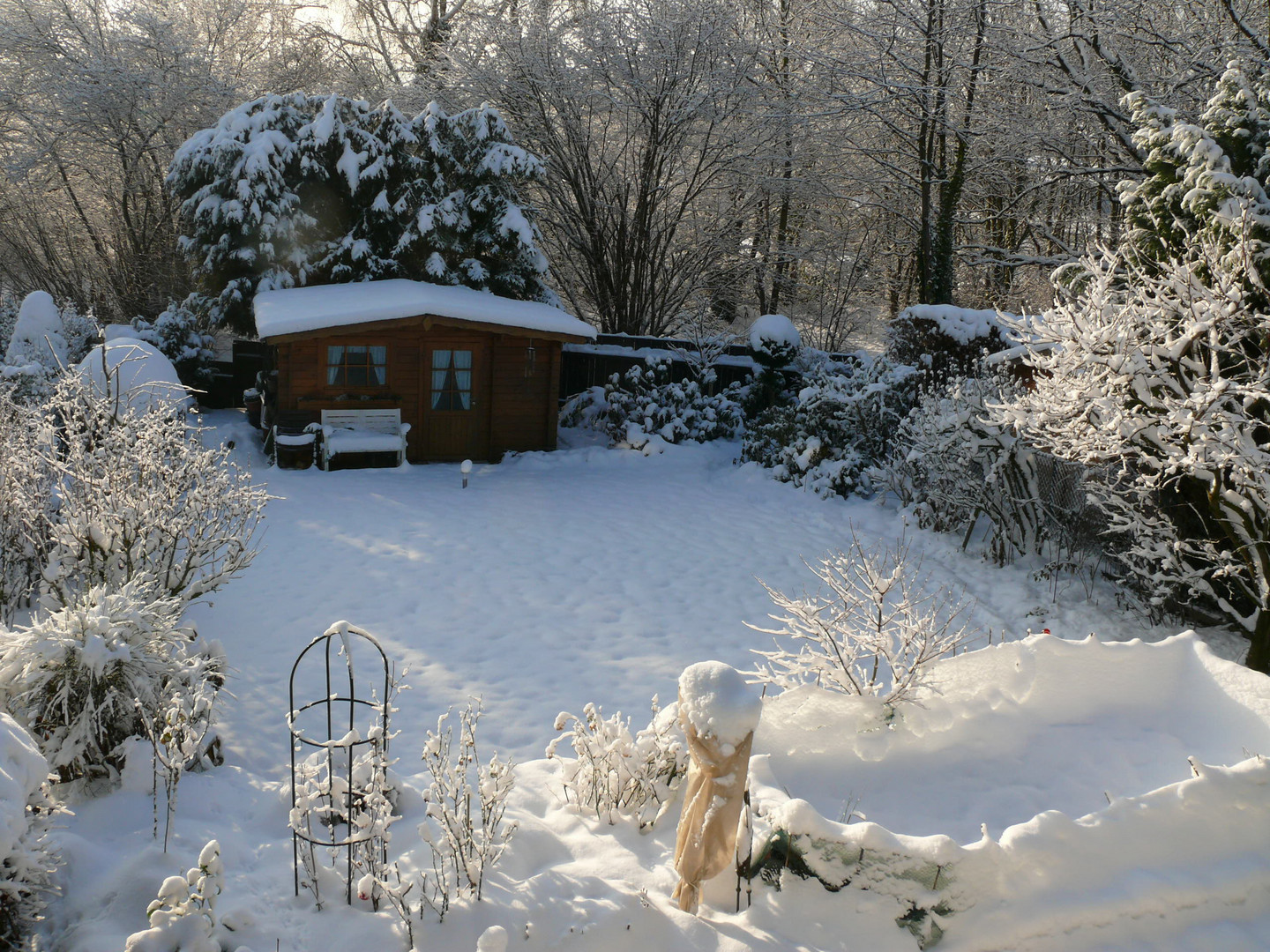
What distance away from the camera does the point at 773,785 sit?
4000mm

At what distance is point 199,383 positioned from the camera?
16172mm

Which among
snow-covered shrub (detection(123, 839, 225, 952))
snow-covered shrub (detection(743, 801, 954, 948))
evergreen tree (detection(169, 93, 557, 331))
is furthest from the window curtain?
snow-covered shrub (detection(743, 801, 954, 948))

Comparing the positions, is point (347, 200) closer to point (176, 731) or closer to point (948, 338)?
point (948, 338)

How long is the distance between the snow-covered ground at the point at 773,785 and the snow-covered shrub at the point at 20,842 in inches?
7.7

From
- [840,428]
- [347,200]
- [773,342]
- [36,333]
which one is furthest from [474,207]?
[840,428]

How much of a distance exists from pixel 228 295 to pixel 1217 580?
14.3 m

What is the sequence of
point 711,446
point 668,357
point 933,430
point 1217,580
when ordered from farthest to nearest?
point 668,357, point 711,446, point 933,430, point 1217,580

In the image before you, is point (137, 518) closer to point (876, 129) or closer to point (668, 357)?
point (668, 357)

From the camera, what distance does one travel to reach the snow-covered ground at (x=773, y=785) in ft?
11.3

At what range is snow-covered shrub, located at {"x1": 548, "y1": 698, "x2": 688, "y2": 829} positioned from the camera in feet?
14.6

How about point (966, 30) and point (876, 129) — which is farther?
point (876, 129)

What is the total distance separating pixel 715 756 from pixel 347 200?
48.1ft

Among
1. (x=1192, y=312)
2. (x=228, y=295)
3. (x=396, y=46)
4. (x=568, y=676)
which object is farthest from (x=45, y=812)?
(x=396, y=46)

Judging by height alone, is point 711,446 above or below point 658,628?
above
